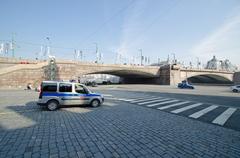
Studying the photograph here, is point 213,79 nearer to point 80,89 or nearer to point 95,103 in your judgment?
point 95,103

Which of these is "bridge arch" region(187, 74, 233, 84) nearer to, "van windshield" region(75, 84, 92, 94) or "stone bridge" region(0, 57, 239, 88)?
"stone bridge" region(0, 57, 239, 88)

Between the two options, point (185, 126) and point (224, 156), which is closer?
point (224, 156)

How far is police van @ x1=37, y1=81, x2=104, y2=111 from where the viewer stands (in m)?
10.3

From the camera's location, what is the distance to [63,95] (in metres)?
10.7

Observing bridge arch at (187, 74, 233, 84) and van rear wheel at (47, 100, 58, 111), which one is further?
bridge arch at (187, 74, 233, 84)

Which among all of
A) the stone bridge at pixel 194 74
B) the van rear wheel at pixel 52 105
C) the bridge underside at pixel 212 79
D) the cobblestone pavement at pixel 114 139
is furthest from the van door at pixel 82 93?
the bridge underside at pixel 212 79

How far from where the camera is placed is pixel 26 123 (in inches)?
287

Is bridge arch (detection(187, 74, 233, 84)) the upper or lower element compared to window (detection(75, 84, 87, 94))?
upper

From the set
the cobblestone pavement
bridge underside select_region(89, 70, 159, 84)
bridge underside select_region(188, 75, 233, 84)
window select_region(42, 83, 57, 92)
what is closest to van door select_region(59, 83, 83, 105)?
window select_region(42, 83, 57, 92)

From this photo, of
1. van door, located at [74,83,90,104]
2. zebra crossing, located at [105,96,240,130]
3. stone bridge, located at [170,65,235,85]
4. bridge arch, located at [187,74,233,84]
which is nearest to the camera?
zebra crossing, located at [105,96,240,130]

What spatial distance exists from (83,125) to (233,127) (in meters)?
6.44

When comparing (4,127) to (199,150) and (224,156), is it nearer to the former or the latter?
(199,150)

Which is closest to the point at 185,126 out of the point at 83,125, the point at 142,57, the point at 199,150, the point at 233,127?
the point at 233,127

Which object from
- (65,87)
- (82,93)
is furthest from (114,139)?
(82,93)
